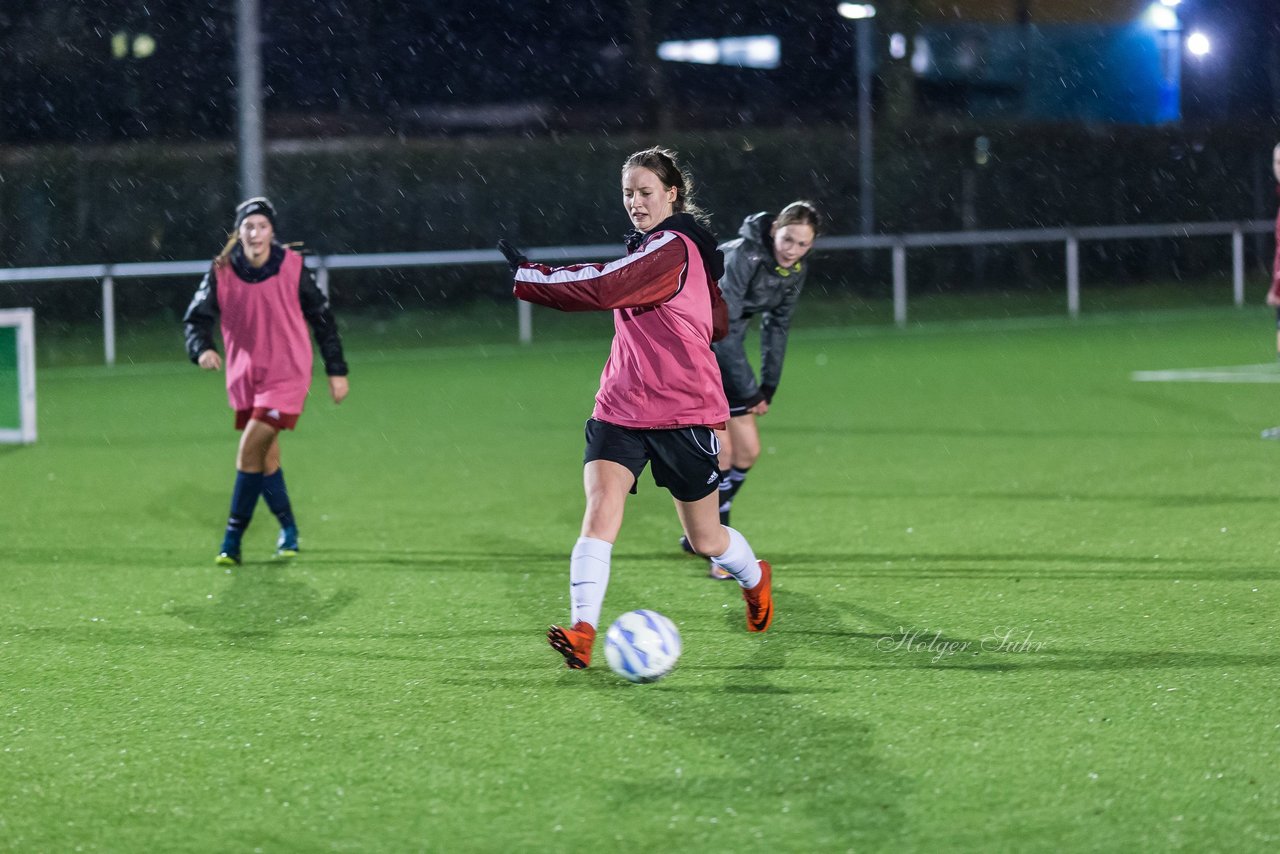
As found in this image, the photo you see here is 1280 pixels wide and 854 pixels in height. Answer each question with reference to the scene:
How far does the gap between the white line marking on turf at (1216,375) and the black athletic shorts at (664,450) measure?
10.7 meters

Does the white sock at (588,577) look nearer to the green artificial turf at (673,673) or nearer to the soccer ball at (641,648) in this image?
the soccer ball at (641,648)

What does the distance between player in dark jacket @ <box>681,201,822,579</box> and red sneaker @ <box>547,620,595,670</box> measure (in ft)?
5.79

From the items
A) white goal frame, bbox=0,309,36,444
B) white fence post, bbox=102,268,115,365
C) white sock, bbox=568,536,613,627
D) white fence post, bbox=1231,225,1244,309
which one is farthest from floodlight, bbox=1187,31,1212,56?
white sock, bbox=568,536,613,627

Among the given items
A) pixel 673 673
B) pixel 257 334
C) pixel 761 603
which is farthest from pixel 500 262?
pixel 673 673

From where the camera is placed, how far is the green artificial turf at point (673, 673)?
162 inches

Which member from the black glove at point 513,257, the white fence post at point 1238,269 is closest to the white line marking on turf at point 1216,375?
the white fence post at point 1238,269

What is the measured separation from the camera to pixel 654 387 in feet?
17.8

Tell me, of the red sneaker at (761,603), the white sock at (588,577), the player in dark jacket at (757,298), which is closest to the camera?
the white sock at (588,577)

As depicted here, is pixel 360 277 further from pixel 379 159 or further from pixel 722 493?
pixel 722 493

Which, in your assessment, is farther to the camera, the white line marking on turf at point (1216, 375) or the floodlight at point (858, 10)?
the floodlight at point (858, 10)

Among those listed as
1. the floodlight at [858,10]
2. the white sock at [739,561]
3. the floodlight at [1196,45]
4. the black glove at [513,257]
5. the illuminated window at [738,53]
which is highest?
the illuminated window at [738,53]

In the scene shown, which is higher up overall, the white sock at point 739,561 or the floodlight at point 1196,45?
the floodlight at point 1196,45

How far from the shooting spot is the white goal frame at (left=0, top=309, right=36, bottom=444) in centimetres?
1245

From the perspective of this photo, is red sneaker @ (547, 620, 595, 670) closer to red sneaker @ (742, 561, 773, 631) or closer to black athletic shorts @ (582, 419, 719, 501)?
black athletic shorts @ (582, 419, 719, 501)
